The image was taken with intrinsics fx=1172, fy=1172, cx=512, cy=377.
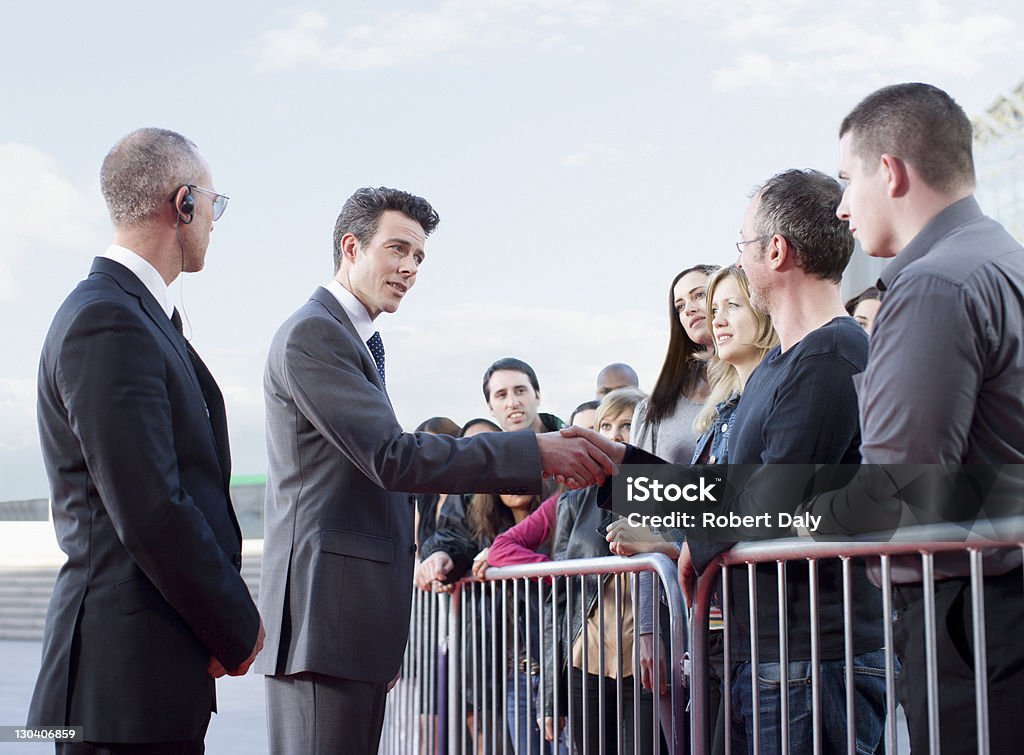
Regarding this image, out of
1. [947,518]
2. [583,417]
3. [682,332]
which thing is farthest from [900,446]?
[583,417]

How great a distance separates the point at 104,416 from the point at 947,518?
1.54m

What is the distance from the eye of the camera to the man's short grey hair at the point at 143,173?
2.60 metres

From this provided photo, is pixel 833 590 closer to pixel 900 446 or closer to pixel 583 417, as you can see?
pixel 900 446

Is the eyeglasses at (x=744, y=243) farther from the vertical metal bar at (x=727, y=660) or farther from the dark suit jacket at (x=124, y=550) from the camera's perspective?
the dark suit jacket at (x=124, y=550)

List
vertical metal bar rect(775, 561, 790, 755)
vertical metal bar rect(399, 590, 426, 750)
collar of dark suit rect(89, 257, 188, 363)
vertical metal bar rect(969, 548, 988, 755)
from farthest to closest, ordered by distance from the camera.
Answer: vertical metal bar rect(399, 590, 426, 750), collar of dark suit rect(89, 257, 188, 363), vertical metal bar rect(775, 561, 790, 755), vertical metal bar rect(969, 548, 988, 755)

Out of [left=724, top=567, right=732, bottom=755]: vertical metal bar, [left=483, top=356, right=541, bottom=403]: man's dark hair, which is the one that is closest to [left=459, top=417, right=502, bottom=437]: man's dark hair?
[left=483, top=356, right=541, bottom=403]: man's dark hair

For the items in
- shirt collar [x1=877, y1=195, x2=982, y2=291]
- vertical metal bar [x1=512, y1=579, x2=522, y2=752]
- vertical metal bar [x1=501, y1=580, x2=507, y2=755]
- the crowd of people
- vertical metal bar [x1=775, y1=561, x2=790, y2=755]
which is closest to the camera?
the crowd of people

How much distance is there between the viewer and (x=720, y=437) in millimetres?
3078

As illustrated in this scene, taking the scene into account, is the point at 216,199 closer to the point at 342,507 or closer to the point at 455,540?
the point at 342,507

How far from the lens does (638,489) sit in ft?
9.41

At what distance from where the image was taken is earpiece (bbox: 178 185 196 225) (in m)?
2.63

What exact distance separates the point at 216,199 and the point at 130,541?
89 centimetres

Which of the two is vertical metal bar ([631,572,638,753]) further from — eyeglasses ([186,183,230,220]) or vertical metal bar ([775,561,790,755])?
eyeglasses ([186,183,230,220])

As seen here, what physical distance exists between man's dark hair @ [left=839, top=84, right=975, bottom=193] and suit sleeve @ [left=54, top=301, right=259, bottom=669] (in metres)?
1.47
